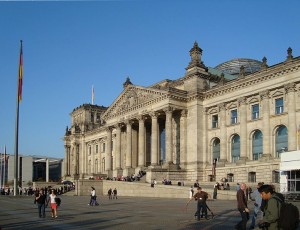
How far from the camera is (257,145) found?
54.2m

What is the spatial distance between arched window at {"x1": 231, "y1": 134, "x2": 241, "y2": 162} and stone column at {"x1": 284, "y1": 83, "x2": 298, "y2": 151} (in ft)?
31.1

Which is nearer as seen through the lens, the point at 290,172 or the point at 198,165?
the point at 290,172

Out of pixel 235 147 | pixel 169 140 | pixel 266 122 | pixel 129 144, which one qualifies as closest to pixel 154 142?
pixel 169 140

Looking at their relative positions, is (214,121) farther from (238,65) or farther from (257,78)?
(238,65)

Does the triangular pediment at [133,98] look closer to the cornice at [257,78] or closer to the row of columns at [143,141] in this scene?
the row of columns at [143,141]

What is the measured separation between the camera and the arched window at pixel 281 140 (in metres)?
50.2

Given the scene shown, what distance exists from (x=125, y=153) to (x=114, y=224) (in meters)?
56.2

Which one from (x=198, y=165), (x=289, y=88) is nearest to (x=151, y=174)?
(x=198, y=165)

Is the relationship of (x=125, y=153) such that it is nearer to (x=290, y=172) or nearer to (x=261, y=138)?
(x=261, y=138)

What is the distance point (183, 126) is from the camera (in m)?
62.6

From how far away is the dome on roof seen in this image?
7866 centimetres

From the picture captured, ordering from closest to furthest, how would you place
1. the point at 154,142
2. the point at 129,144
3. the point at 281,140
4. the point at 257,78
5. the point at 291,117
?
the point at 291,117, the point at 281,140, the point at 257,78, the point at 154,142, the point at 129,144

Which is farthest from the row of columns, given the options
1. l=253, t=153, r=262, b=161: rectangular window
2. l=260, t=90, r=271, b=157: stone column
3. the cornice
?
l=260, t=90, r=271, b=157: stone column

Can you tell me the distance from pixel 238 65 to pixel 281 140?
31.9 metres
